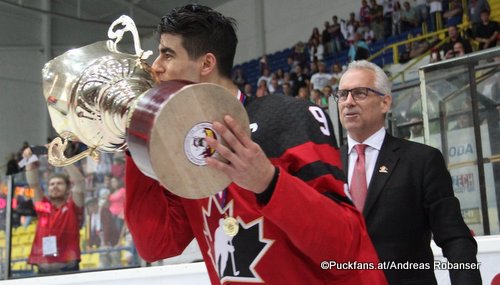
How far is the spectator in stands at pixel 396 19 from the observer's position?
1053cm

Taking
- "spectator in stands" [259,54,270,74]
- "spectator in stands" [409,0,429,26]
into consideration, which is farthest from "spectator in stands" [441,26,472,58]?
"spectator in stands" [259,54,270,74]

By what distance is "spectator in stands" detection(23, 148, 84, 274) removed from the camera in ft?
13.3

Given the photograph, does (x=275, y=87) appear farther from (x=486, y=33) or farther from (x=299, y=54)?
(x=486, y=33)

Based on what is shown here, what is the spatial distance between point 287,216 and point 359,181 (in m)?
1.11

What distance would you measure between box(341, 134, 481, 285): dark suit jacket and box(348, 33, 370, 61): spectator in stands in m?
8.40

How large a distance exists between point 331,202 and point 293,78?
10.2m

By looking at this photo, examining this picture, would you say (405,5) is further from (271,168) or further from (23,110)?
(271,168)

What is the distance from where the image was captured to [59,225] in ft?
13.6

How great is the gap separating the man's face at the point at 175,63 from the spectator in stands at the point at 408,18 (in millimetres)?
9518

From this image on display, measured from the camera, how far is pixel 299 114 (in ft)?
3.89

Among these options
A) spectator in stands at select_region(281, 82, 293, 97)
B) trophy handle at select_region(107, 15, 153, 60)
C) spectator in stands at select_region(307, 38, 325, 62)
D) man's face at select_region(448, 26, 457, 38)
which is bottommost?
trophy handle at select_region(107, 15, 153, 60)

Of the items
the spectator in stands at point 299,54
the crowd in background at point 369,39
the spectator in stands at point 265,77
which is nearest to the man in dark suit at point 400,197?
the crowd in background at point 369,39

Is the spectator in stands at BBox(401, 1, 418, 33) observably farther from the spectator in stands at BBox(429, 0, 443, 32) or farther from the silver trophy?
the silver trophy

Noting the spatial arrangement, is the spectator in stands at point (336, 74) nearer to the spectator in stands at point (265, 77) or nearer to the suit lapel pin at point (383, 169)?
the spectator in stands at point (265, 77)
